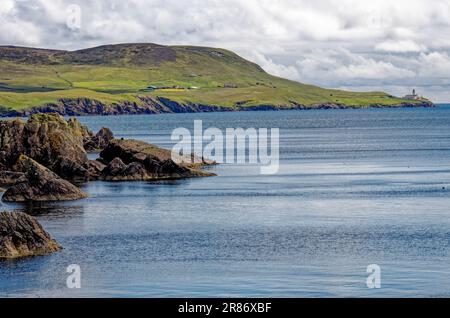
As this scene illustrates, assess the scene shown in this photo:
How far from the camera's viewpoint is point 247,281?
47.1m

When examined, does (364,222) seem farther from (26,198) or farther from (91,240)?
(26,198)

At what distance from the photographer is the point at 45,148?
10819 centimetres

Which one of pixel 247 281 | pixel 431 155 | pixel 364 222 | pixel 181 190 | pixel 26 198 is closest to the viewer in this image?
pixel 247 281

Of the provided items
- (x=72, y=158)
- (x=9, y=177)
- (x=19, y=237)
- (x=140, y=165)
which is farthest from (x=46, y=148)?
(x=19, y=237)

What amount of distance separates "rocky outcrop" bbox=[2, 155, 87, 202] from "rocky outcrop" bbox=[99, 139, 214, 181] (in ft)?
55.7

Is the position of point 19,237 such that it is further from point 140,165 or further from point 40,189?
point 140,165

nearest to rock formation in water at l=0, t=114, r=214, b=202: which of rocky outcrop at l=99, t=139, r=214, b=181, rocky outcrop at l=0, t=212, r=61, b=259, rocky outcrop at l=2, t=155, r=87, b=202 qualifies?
rocky outcrop at l=99, t=139, r=214, b=181

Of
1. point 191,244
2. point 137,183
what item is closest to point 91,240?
point 191,244

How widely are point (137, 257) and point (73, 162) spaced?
48461 millimetres

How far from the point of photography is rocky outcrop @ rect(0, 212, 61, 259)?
177 ft

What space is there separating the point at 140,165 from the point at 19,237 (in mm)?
48274

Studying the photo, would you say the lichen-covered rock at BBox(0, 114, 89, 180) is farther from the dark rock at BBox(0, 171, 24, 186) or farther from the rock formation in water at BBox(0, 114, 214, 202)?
the dark rock at BBox(0, 171, 24, 186)

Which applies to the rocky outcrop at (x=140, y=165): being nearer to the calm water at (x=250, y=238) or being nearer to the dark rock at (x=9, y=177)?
the calm water at (x=250, y=238)

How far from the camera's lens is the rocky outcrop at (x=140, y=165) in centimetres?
10106
